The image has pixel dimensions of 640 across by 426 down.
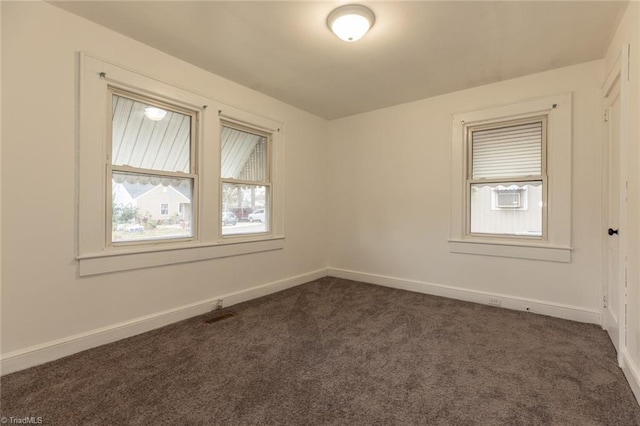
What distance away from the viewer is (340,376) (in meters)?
2.07

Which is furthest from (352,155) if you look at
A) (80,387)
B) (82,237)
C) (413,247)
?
(80,387)

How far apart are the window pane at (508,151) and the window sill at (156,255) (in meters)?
2.99

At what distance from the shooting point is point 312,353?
241 centimetres

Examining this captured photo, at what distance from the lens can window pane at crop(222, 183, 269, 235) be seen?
367 centimetres

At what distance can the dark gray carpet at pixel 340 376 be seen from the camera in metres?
1.69

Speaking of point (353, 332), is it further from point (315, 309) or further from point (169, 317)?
point (169, 317)

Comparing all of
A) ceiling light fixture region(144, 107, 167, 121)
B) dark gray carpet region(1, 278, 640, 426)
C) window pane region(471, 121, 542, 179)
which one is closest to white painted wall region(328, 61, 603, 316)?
window pane region(471, 121, 542, 179)

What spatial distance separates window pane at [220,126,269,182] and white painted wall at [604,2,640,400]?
3.56 metres

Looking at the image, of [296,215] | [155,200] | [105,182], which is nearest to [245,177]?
[296,215]

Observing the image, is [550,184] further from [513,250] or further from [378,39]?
[378,39]

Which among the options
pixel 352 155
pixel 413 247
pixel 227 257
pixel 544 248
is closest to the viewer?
pixel 544 248

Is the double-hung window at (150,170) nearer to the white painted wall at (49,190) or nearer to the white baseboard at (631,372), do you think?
the white painted wall at (49,190)

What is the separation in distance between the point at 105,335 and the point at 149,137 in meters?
1.83

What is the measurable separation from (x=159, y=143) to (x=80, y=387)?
2.13 m
